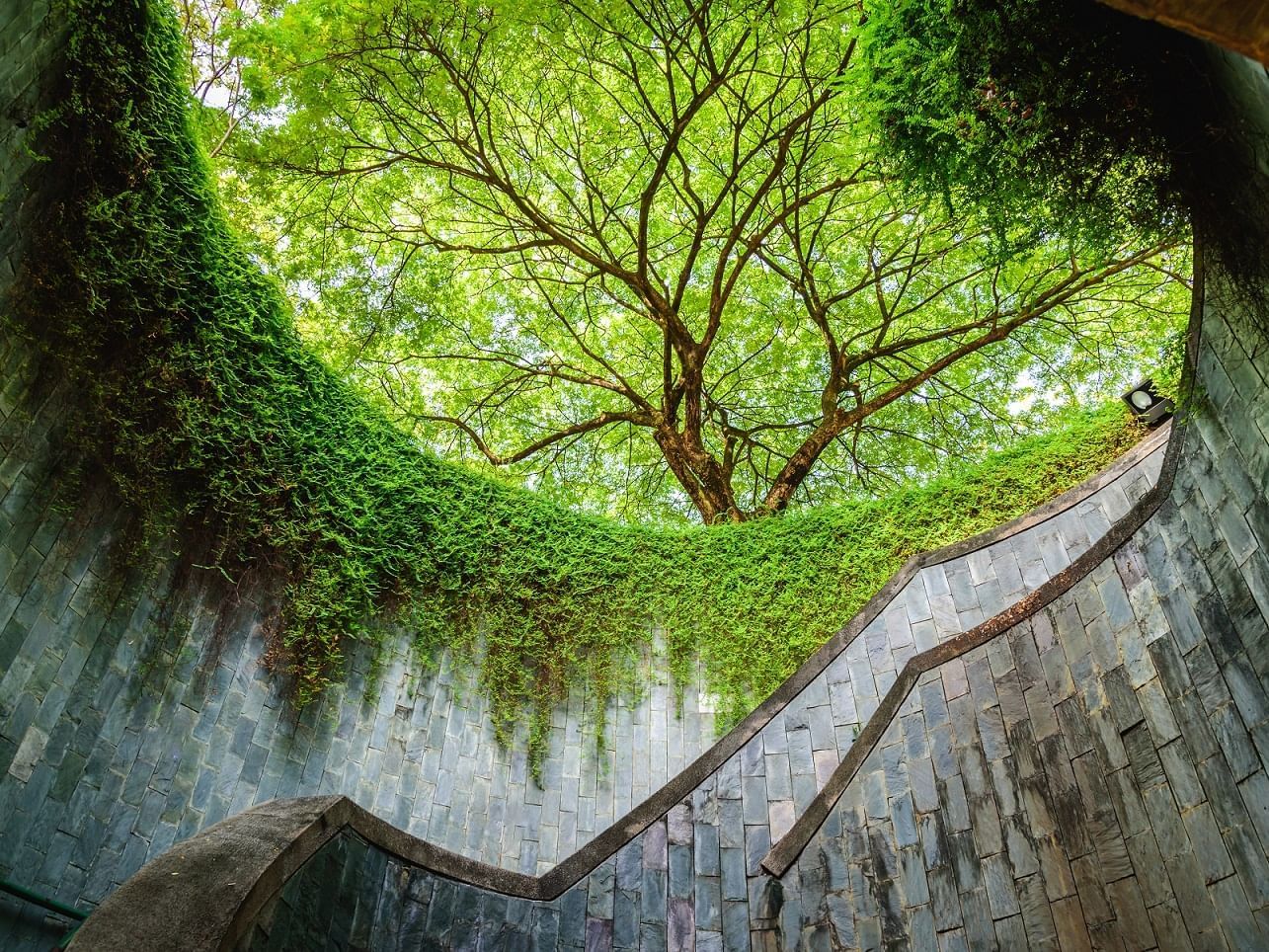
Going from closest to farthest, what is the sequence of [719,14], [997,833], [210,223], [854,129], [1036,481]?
1. [997,833]
2. [854,129]
3. [210,223]
4. [1036,481]
5. [719,14]

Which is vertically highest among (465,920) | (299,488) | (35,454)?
(299,488)

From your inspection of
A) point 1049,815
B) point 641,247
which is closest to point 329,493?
point 641,247

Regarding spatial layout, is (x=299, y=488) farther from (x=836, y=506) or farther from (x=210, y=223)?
(x=836, y=506)

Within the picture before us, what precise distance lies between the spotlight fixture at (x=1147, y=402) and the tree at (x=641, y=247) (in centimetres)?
291

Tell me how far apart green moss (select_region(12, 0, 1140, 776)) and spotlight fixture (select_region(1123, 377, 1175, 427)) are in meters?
0.56

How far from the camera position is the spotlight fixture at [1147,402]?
6648mm

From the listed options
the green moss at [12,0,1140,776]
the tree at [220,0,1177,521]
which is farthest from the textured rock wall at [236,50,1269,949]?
the tree at [220,0,1177,521]

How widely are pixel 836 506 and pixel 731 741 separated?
3381mm

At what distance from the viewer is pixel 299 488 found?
6.26 m

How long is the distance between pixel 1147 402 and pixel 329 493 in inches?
266

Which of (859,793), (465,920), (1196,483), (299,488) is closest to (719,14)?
(299,488)

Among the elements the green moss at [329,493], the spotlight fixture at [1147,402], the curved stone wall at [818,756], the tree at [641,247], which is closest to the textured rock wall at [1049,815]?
the curved stone wall at [818,756]

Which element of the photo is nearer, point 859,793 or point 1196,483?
point 1196,483

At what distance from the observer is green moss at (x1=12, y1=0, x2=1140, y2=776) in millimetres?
4648
